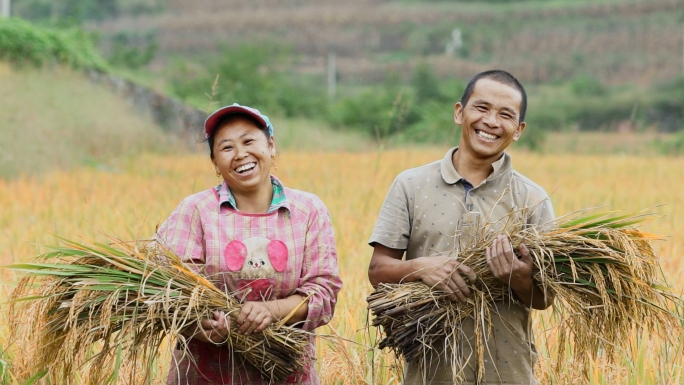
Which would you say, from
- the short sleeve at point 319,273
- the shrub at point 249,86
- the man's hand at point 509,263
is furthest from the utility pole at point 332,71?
the man's hand at point 509,263

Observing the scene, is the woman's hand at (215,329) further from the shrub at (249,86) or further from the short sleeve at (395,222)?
the shrub at (249,86)

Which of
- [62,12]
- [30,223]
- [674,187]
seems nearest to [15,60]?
[30,223]

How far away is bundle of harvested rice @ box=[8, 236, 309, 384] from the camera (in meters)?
2.41

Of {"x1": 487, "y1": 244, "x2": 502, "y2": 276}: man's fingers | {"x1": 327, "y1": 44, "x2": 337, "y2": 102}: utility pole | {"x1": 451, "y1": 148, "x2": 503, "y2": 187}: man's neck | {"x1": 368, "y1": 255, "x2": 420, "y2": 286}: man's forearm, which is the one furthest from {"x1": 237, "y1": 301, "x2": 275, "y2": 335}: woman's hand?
{"x1": 327, "y1": 44, "x2": 337, "y2": 102}: utility pole

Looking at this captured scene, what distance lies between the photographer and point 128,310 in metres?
2.45

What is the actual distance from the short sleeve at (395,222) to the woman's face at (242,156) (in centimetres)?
A: 36

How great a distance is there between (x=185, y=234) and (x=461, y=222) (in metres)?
0.79

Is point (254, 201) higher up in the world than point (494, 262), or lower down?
higher up

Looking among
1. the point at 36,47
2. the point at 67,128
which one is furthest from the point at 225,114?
the point at 36,47

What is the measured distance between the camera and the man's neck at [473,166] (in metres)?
2.68

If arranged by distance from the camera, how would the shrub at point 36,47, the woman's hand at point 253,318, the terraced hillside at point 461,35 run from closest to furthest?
the woman's hand at point 253,318
the shrub at point 36,47
the terraced hillside at point 461,35

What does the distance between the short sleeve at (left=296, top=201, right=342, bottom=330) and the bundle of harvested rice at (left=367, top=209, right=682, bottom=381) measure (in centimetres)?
16

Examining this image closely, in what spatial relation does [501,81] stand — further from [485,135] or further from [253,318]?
[253,318]

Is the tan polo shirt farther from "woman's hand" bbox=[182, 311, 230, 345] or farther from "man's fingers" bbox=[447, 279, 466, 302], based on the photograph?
"woman's hand" bbox=[182, 311, 230, 345]
